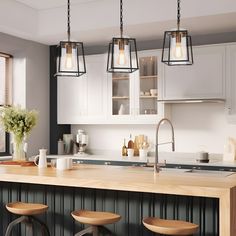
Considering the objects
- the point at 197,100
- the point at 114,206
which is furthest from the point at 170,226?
the point at 197,100

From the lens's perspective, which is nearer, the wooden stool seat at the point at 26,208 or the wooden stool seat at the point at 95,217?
the wooden stool seat at the point at 95,217

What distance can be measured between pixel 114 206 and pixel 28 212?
68 centimetres

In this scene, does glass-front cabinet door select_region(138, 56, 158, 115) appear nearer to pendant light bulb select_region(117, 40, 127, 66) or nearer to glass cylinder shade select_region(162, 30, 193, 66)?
pendant light bulb select_region(117, 40, 127, 66)

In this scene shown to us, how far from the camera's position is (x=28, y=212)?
12.4 ft

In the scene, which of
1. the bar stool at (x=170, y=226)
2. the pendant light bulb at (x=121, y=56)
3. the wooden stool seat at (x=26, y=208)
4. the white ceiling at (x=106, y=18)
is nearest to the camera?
the bar stool at (x=170, y=226)

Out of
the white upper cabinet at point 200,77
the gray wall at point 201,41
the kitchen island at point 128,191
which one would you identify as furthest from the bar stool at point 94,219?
the gray wall at point 201,41

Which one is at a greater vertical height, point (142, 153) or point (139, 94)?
point (139, 94)

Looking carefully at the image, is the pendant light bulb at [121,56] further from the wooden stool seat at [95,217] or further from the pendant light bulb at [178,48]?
the wooden stool seat at [95,217]

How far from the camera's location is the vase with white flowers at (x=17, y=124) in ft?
15.9

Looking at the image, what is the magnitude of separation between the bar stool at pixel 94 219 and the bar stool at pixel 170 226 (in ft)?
0.91

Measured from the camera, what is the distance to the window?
21.6 ft

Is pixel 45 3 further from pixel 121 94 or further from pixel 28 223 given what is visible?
pixel 28 223

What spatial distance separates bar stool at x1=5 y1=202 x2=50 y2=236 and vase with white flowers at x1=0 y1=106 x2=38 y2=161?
93cm

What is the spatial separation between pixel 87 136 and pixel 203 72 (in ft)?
6.68
